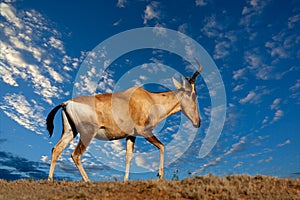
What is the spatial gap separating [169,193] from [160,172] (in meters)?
3.98

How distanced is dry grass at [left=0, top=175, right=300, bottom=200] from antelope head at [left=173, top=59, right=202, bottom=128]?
6.34m

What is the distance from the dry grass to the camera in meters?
8.59

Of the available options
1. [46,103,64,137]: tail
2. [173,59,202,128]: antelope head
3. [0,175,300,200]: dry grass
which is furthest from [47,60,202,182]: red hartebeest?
[0,175,300,200]: dry grass

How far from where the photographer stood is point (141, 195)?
873cm

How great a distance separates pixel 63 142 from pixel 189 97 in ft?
22.3

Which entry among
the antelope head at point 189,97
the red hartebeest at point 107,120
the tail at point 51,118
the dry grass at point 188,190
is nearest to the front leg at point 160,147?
the red hartebeest at point 107,120

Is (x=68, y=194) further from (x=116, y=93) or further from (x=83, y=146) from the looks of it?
(x=116, y=93)

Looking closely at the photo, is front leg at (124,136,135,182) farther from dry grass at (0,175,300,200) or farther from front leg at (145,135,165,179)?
dry grass at (0,175,300,200)

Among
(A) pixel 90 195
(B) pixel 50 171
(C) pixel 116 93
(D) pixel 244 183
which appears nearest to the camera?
(A) pixel 90 195

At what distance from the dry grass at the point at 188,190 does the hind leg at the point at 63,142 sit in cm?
191

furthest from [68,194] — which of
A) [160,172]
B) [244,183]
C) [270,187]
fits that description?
[270,187]

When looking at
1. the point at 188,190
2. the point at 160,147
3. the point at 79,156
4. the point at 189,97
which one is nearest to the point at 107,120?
the point at 79,156

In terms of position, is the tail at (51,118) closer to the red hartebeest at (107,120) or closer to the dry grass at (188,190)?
the red hartebeest at (107,120)

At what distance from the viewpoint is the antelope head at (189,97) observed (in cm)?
1647
